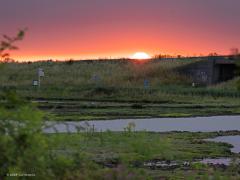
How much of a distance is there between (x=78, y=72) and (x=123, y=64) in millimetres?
8281

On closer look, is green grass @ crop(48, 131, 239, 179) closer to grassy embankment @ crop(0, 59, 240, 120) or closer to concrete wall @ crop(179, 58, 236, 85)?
grassy embankment @ crop(0, 59, 240, 120)

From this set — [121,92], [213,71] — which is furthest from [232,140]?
[213,71]

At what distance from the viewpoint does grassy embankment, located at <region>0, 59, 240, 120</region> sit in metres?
38.2

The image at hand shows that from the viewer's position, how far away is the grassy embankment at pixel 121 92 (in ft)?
125

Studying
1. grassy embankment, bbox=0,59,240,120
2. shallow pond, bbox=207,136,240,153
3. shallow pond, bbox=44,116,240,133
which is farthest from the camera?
grassy embankment, bbox=0,59,240,120

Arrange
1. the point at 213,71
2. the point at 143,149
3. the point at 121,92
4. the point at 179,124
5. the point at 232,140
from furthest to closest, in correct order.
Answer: the point at 213,71 → the point at 121,92 → the point at 179,124 → the point at 232,140 → the point at 143,149

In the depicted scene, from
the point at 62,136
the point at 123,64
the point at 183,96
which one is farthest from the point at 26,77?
the point at 62,136

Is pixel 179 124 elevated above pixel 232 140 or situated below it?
above

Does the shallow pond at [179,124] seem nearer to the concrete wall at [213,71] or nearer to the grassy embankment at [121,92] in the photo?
the grassy embankment at [121,92]

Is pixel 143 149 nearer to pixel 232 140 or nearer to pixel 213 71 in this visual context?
pixel 232 140

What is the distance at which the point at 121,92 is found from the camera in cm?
5869

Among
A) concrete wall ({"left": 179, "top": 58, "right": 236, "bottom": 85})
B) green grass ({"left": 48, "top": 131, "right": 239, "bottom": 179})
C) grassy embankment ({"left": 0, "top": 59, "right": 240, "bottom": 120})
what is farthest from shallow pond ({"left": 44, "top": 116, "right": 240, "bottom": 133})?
concrete wall ({"left": 179, "top": 58, "right": 236, "bottom": 85})

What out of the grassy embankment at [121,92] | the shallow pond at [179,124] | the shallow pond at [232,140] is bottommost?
the shallow pond at [232,140]

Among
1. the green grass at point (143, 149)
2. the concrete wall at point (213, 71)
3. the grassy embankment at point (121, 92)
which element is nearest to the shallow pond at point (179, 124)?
the grassy embankment at point (121, 92)
